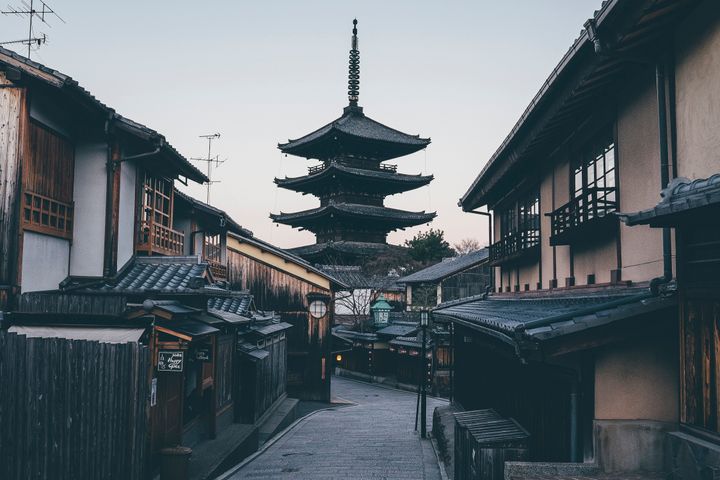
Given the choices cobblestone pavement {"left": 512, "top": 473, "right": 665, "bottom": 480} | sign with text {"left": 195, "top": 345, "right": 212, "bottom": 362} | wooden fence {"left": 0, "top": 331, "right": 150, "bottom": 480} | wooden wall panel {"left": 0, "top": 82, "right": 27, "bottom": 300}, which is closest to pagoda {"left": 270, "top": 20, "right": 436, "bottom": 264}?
sign with text {"left": 195, "top": 345, "right": 212, "bottom": 362}

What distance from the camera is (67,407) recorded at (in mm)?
9539

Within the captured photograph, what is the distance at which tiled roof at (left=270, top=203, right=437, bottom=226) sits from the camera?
49.8 meters

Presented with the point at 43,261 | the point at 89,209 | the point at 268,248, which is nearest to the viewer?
the point at 43,261

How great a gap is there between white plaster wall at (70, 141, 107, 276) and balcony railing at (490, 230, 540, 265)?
30.5ft

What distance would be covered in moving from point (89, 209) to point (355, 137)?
124 ft

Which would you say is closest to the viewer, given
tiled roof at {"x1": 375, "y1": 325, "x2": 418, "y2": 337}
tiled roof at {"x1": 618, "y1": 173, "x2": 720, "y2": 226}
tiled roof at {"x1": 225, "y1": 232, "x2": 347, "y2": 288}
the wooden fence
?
tiled roof at {"x1": 618, "y1": 173, "x2": 720, "y2": 226}

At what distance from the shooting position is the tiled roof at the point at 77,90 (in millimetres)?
11266

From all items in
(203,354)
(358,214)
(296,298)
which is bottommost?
(203,354)

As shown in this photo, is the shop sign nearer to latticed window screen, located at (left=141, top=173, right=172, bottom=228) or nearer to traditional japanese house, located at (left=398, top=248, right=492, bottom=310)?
latticed window screen, located at (left=141, top=173, right=172, bottom=228)

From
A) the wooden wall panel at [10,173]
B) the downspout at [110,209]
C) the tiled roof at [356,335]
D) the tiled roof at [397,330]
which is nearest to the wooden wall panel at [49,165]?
the wooden wall panel at [10,173]

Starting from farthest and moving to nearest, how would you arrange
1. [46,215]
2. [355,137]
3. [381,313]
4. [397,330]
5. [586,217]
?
[355,137] < [381,313] < [397,330] < [46,215] < [586,217]

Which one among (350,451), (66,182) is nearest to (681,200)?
(66,182)

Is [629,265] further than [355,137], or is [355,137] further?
[355,137]

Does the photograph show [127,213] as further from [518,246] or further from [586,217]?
[586,217]
